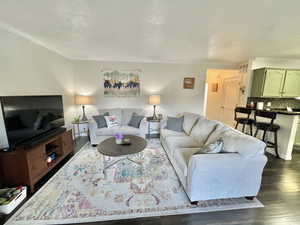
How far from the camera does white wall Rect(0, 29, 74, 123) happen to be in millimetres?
2127

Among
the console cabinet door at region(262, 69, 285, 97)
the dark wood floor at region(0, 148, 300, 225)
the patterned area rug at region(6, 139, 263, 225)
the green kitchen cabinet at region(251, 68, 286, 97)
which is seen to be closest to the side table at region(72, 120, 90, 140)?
the patterned area rug at region(6, 139, 263, 225)

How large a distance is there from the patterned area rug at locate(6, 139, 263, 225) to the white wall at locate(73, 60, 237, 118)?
2400 millimetres

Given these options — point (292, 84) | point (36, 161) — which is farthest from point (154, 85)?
point (292, 84)

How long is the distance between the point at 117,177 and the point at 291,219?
7.52ft

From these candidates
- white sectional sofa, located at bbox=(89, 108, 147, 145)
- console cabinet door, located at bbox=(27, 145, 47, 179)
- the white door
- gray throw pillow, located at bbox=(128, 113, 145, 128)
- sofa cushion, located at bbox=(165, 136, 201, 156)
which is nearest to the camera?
console cabinet door, located at bbox=(27, 145, 47, 179)

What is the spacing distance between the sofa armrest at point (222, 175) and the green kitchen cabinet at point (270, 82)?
122 inches

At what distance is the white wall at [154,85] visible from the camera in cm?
438

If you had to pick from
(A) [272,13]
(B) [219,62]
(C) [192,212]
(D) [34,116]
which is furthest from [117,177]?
(B) [219,62]

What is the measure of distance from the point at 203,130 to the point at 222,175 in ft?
3.69

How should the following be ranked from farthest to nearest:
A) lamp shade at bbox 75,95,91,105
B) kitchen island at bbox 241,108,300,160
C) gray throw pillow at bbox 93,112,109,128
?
lamp shade at bbox 75,95,91,105 → gray throw pillow at bbox 93,112,109,128 → kitchen island at bbox 241,108,300,160

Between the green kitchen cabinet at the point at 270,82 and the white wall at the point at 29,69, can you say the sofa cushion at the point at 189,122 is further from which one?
the white wall at the point at 29,69

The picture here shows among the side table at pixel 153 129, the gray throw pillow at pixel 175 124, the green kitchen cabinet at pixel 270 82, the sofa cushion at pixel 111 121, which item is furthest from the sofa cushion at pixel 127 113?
the green kitchen cabinet at pixel 270 82

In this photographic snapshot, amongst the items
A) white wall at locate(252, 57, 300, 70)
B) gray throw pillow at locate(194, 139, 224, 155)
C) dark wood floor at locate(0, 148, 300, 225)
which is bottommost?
dark wood floor at locate(0, 148, 300, 225)

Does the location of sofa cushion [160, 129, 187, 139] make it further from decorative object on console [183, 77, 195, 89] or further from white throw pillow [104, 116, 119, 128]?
decorative object on console [183, 77, 195, 89]
